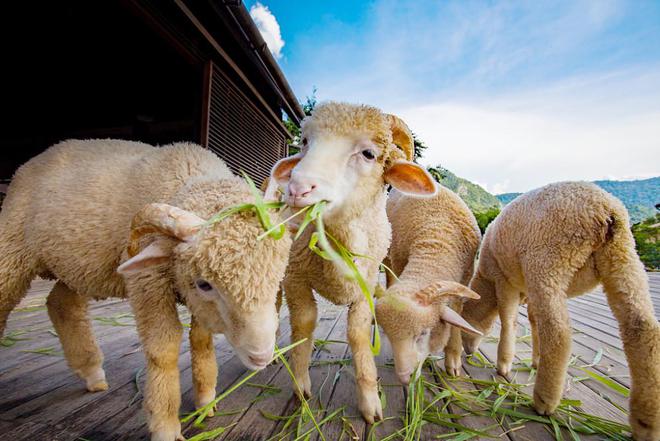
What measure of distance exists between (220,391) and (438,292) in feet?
4.55

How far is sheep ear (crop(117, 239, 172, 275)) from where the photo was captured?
3.57 feet

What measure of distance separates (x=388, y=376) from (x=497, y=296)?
982 mm

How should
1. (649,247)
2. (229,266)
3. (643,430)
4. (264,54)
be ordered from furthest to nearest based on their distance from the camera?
(649,247) → (264,54) → (643,430) → (229,266)

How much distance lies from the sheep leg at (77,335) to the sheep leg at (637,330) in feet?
8.95

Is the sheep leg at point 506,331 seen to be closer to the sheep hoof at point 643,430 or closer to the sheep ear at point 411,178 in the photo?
the sheep hoof at point 643,430

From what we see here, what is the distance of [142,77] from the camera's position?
5.29 m

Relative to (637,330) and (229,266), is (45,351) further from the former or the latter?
(637,330)

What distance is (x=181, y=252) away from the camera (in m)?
1.13

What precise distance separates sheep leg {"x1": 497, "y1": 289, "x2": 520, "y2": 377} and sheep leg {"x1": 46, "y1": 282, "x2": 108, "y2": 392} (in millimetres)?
2472

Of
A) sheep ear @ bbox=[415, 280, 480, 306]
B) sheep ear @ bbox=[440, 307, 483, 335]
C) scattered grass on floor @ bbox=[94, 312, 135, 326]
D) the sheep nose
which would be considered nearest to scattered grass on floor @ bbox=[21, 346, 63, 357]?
scattered grass on floor @ bbox=[94, 312, 135, 326]

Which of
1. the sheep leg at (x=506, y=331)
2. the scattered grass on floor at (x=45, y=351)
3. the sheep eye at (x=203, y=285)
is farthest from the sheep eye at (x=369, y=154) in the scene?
the scattered grass on floor at (x=45, y=351)

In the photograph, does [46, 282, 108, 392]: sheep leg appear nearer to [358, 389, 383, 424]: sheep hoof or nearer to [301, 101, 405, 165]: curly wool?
[358, 389, 383, 424]: sheep hoof

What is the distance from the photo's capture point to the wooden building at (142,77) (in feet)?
12.8

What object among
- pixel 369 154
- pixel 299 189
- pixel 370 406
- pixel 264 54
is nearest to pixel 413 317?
pixel 370 406
